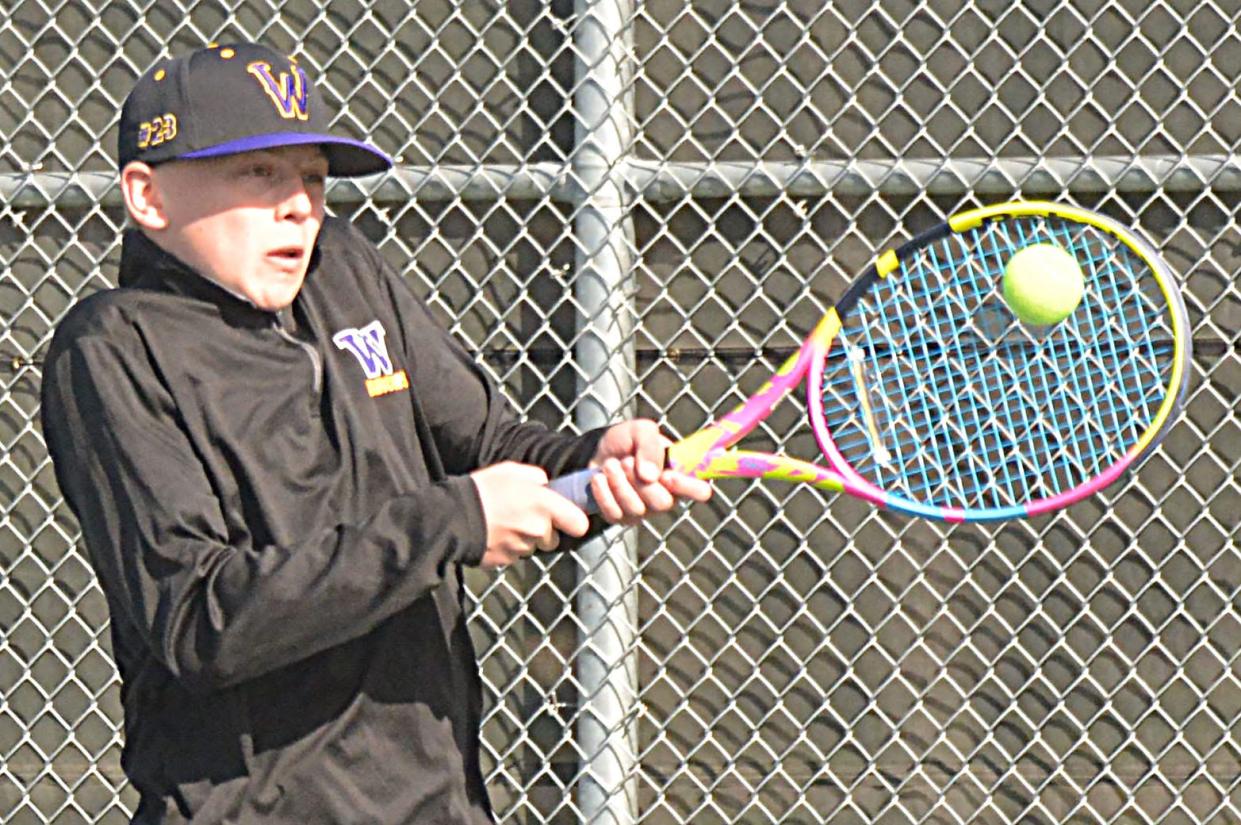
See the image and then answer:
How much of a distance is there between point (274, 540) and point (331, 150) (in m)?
0.49

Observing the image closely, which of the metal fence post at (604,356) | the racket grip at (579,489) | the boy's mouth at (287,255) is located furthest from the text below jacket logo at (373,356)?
the metal fence post at (604,356)

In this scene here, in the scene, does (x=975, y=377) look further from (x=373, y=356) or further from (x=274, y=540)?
(x=274, y=540)

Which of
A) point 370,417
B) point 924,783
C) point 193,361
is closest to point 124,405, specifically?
point 193,361

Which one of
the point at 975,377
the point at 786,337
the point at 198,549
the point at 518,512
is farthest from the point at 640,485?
the point at 786,337

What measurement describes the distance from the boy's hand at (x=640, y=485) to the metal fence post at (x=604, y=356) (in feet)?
4.24

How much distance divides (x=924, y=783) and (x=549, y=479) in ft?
5.41

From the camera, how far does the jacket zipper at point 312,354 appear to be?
6.92ft

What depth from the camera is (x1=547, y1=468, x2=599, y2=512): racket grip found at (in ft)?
7.04

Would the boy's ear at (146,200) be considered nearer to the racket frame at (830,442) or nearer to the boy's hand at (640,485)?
the boy's hand at (640,485)

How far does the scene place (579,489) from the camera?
7.06 ft

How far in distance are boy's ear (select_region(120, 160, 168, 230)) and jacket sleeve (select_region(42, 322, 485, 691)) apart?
0.17 m

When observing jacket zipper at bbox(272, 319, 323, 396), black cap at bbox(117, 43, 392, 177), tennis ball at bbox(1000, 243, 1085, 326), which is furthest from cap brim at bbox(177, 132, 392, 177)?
tennis ball at bbox(1000, 243, 1085, 326)

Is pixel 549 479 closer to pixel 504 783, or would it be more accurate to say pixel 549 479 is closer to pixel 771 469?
pixel 771 469

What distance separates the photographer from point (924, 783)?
3.60 meters
